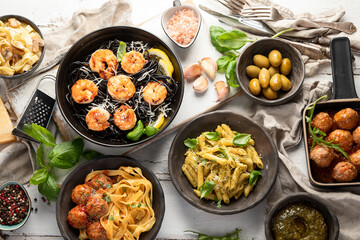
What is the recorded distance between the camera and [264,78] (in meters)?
4.79

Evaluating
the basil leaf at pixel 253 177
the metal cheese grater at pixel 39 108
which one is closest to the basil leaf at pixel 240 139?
the basil leaf at pixel 253 177

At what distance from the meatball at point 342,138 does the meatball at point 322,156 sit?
0.12 metres

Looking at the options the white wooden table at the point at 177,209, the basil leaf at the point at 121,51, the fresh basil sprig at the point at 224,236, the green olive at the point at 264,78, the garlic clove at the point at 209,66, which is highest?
the basil leaf at the point at 121,51

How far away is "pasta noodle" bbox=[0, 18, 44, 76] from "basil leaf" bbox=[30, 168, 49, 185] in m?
1.08

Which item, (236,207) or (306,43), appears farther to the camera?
(306,43)

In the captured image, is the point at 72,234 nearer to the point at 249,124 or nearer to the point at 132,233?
the point at 132,233

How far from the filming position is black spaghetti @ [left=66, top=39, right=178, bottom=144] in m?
4.61

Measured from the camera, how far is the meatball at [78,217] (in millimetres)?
4562

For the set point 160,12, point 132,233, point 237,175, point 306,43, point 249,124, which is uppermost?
point 160,12

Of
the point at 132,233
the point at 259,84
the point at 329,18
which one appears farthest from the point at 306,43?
the point at 132,233

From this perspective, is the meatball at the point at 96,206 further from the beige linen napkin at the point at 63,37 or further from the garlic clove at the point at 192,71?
the garlic clove at the point at 192,71

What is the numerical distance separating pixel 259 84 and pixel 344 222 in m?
1.65

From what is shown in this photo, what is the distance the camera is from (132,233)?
462cm

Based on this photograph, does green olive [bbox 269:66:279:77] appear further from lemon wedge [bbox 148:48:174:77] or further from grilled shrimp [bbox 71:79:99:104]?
grilled shrimp [bbox 71:79:99:104]
